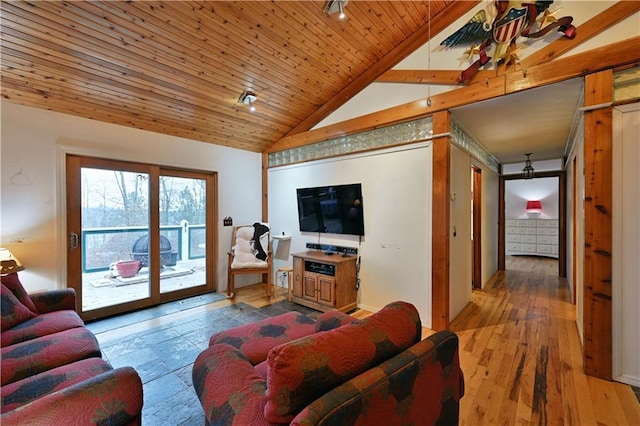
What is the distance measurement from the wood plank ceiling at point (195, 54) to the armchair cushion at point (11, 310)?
6.68ft

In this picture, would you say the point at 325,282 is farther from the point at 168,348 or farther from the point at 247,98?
the point at 247,98

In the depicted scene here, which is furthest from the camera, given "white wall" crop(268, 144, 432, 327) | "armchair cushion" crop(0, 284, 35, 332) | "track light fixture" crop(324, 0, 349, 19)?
"white wall" crop(268, 144, 432, 327)

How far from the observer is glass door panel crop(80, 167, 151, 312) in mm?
3377

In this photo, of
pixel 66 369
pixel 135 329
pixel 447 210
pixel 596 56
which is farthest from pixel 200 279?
pixel 596 56

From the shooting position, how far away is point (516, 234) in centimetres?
801

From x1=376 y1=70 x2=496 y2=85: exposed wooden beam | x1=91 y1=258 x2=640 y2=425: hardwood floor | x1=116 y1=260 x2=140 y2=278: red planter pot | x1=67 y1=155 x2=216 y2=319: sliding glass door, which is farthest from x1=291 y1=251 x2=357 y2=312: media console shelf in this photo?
x1=376 y1=70 x2=496 y2=85: exposed wooden beam

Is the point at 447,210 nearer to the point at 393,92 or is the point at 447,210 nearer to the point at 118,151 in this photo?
the point at 393,92

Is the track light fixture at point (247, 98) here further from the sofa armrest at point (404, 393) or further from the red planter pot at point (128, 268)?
the sofa armrest at point (404, 393)

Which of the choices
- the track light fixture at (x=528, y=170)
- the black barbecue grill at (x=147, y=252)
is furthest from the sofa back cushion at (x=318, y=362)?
the track light fixture at (x=528, y=170)

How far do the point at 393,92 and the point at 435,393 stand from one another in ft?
10.6

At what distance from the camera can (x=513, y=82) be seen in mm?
2523

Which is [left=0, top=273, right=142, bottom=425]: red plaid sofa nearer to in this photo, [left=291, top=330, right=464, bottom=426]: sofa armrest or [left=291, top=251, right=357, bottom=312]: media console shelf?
[left=291, top=330, right=464, bottom=426]: sofa armrest

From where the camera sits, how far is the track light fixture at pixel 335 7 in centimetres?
254

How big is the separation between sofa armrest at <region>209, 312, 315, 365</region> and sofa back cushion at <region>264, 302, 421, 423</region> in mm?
826
